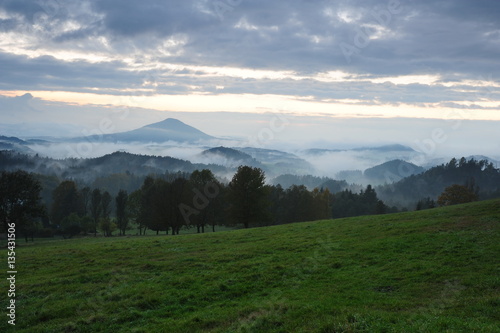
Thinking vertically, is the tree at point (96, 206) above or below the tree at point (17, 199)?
below

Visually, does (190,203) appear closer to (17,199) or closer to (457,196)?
(17,199)

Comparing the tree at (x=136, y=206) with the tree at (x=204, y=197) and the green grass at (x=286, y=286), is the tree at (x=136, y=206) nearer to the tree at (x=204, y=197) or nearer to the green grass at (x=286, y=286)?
the tree at (x=204, y=197)

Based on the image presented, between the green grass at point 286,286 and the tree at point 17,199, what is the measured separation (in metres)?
36.7

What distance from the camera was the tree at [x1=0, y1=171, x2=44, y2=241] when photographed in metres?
57.6

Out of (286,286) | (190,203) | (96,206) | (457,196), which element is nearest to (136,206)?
(190,203)

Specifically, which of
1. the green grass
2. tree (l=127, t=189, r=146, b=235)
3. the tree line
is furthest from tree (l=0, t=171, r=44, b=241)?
the green grass

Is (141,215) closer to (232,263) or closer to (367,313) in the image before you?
(232,263)

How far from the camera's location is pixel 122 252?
28.3 meters

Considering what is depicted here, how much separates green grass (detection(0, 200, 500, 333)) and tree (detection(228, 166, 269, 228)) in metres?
30.8

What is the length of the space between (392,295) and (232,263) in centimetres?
1015

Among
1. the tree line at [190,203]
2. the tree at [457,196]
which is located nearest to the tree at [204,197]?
the tree line at [190,203]

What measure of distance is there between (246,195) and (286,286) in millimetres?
42332

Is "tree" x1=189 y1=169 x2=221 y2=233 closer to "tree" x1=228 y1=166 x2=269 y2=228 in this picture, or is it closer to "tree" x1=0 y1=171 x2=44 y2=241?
"tree" x1=228 y1=166 x2=269 y2=228

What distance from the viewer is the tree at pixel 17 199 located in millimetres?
57562
